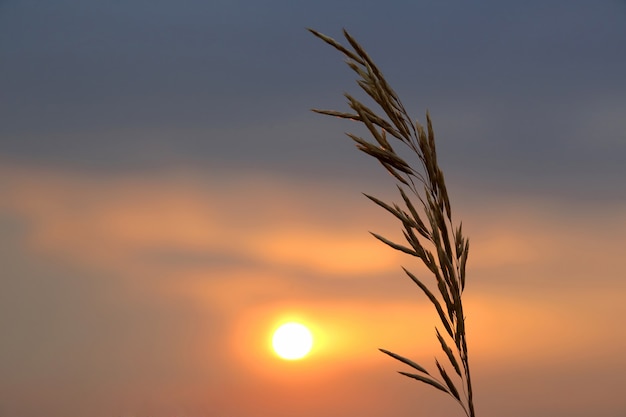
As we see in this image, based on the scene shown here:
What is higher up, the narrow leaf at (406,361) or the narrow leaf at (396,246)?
the narrow leaf at (396,246)

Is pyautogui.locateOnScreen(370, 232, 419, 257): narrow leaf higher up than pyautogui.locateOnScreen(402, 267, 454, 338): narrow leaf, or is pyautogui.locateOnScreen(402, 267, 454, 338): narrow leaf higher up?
pyautogui.locateOnScreen(370, 232, 419, 257): narrow leaf

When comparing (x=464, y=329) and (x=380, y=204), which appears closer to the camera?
(x=464, y=329)

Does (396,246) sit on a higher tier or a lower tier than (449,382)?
higher

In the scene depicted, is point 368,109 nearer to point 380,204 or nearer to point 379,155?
point 379,155

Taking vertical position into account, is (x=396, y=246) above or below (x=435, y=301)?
above

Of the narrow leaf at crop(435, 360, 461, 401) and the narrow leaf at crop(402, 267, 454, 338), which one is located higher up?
the narrow leaf at crop(402, 267, 454, 338)

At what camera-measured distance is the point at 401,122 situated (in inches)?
90.0

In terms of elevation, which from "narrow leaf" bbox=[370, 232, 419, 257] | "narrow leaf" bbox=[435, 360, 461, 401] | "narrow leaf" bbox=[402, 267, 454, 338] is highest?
"narrow leaf" bbox=[370, 232, 419, 257]

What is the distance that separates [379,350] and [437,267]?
0.31 meters

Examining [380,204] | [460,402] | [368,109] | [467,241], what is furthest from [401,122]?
[460,402]

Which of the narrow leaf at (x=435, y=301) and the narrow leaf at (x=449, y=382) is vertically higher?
the narrow leaf at (x=435, y=301)

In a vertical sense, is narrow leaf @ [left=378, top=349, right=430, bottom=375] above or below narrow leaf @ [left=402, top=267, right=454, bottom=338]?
below

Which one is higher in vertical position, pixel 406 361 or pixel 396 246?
pixel 396 246

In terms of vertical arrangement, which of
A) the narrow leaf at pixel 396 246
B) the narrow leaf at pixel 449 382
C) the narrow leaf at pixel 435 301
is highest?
the narrow leaf at pixel 396 246
